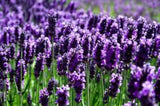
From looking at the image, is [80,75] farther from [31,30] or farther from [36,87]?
[31,30]

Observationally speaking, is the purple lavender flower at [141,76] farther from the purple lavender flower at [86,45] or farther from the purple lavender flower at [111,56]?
the purple lavender flower at [86,45]

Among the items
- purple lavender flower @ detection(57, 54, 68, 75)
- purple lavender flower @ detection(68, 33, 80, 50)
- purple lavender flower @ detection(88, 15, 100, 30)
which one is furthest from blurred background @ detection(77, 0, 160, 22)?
purple lavender flower @ detection(57, 54, 68, 75)

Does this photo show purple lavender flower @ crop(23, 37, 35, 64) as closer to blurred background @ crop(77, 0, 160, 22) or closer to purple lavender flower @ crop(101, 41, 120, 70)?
purple lavender flower @ crop(101, 41, 120, 70)

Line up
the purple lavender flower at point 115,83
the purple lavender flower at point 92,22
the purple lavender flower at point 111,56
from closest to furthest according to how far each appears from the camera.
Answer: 1. the purple lavender flower at point 115,83
2. the purple lavender flower at point 111,56
3. the purple lavender flower at point 92,22

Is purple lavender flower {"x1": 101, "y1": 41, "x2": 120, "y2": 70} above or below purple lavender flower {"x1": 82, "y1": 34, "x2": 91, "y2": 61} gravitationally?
below

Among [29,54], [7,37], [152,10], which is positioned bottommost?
[29,54]

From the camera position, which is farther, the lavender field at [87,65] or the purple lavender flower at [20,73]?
the purple lavender flower at [20,73]

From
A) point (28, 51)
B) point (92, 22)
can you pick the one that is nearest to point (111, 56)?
point (28, 51)

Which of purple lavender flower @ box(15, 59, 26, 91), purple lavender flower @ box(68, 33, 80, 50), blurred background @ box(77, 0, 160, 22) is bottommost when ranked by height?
purple lavender flower @ box(15, 59, 26, 91)

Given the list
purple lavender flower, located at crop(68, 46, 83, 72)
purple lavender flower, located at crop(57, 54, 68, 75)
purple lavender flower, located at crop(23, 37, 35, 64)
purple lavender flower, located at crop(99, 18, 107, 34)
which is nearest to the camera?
purple lavender flower, located at crop(68, 46, 83, 72)

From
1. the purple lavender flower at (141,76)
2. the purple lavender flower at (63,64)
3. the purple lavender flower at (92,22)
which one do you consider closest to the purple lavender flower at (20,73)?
the purple lavender flower at (63,64)

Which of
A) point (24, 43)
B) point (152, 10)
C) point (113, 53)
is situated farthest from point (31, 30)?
point (152, 10)
